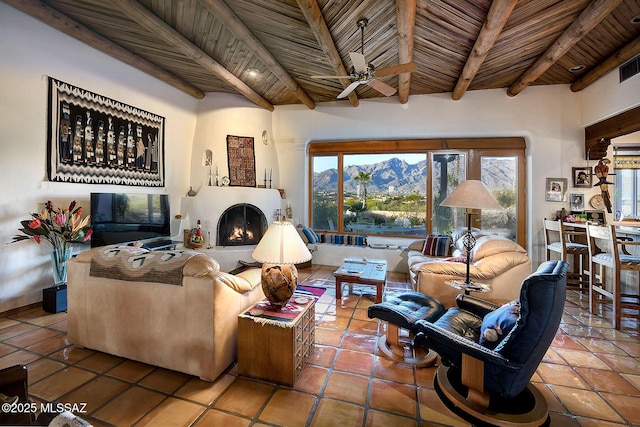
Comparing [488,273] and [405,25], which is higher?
[405,25]

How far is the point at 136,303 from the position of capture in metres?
2.10

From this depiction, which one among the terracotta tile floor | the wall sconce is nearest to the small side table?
the terracotta tile floor

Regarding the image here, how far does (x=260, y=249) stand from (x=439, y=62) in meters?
3.86

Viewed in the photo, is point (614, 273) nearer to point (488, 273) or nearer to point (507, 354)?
point (488, 273)

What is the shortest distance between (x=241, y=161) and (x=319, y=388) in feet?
14.5

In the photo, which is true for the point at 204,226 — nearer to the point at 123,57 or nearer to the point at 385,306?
the point at 123,57

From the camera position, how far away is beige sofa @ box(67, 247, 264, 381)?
1942 mm

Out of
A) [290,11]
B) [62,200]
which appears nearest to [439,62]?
[290,11]

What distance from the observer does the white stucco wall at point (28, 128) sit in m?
3.01

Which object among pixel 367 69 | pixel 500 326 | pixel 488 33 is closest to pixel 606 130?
pixel 488 33

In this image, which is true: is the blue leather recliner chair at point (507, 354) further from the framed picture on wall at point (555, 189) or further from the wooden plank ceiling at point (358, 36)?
the framed picture on wall at point (555, 189)

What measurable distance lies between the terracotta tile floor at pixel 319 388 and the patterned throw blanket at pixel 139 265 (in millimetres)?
710

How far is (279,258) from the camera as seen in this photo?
6.62 feet

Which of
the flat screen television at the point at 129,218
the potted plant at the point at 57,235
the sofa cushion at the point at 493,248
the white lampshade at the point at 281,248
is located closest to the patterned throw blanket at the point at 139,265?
the white lampshade at the point at 281,248
